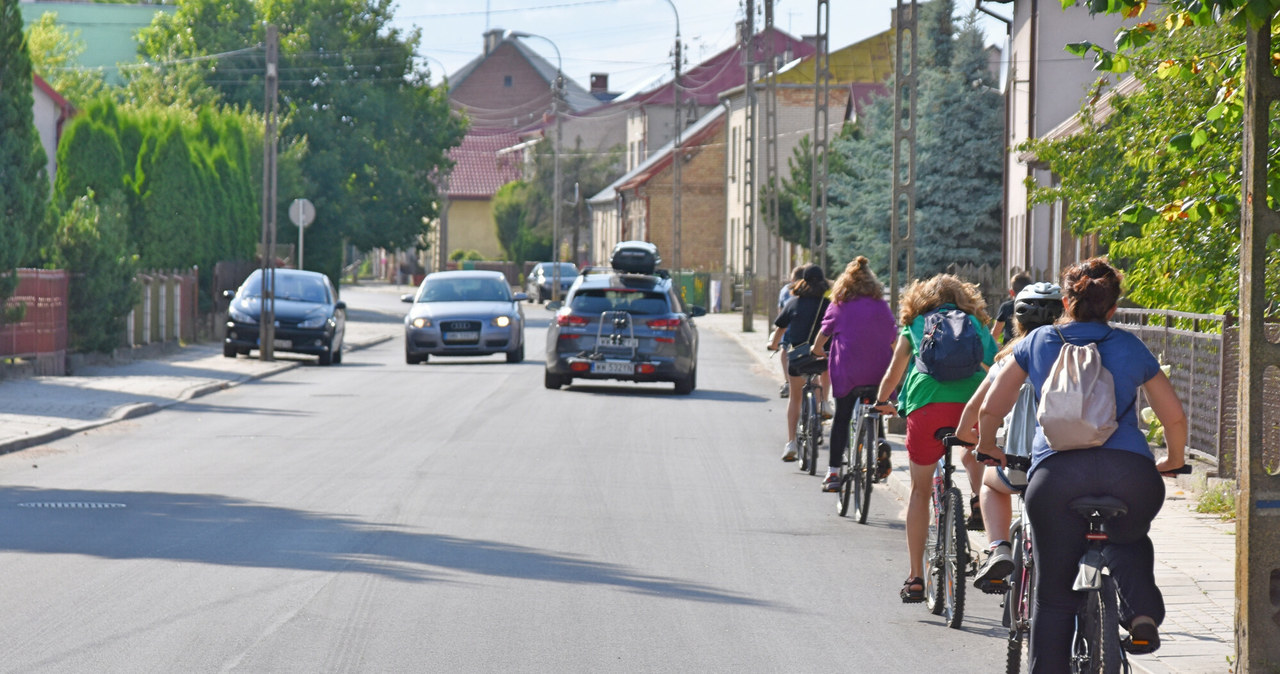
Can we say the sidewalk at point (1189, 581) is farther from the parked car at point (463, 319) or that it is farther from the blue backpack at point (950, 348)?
the parked car at point (463, 319)

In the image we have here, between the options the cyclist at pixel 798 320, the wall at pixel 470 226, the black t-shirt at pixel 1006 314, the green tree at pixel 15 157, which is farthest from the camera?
the wall at pixel 470 226

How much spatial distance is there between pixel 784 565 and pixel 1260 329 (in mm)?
3857

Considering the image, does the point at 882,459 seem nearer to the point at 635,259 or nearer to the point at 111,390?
the point at 111,390

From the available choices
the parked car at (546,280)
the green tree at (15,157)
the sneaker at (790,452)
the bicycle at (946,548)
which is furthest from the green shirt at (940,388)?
the parked car at (546,280)

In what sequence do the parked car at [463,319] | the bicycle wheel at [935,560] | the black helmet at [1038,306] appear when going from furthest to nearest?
1. the parked car at [463,319]
2. the bicycle wheel at [935,560]
3. the black helmet at [1038,306]

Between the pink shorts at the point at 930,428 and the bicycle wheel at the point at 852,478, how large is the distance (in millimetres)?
2643

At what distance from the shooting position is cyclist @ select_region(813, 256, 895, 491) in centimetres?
1162

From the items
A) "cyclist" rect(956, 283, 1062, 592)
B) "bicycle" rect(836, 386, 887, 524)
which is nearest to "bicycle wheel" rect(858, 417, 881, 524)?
"bicycle" rect(836, 386, 887, 524)

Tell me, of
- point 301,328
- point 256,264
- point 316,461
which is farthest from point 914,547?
point 256,264

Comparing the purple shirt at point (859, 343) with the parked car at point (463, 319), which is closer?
the purple shirt at point (859, 343)

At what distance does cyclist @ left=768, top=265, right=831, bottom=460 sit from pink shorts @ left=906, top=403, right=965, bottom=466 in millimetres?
6081

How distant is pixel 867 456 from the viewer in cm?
1105

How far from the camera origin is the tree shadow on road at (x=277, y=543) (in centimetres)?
894

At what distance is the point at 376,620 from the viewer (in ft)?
25.0
